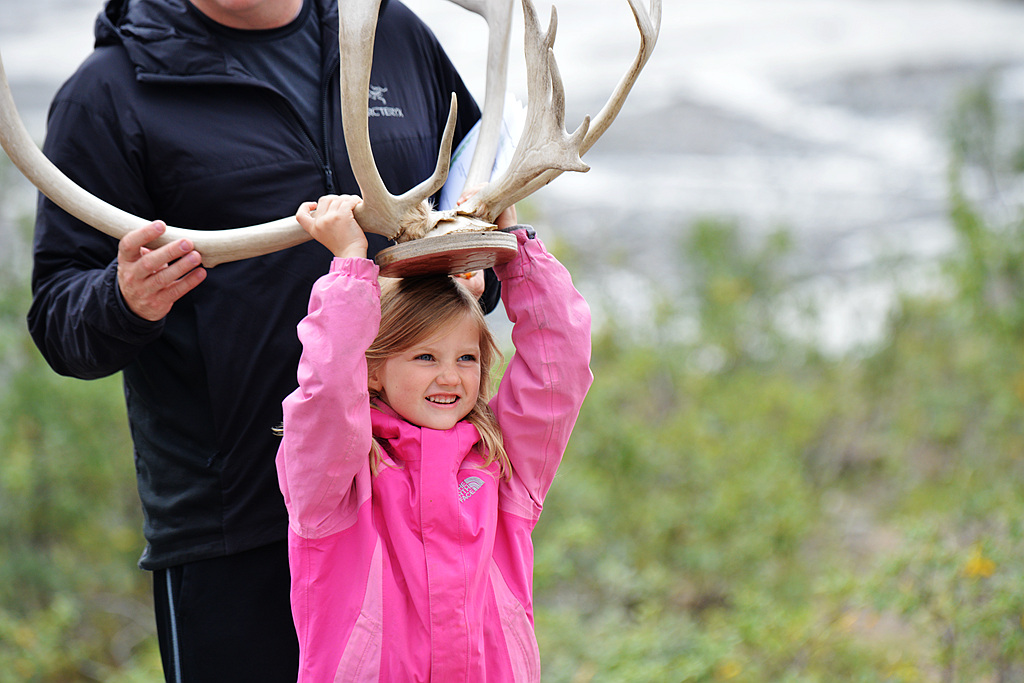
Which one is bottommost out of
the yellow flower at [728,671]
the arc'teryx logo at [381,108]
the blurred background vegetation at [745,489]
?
the yellow flower at [728,671]

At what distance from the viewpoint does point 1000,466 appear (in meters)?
4.86

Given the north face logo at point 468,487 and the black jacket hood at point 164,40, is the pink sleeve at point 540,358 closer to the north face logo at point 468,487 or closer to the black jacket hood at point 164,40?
the north face logo at point 468,487

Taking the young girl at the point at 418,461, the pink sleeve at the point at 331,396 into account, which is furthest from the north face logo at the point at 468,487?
the pink sleeve at the point at 331,396

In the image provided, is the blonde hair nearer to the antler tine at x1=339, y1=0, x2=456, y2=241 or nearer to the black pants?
the antler tine at x1=339, y1=0, x2=456, y2=241

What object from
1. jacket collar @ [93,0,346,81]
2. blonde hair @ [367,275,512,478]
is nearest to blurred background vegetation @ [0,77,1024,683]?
blonde hair @ [367,275,512,478]

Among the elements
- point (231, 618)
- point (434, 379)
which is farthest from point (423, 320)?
point (231, 618)

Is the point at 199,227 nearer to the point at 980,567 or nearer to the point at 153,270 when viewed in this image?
the point at 153,270

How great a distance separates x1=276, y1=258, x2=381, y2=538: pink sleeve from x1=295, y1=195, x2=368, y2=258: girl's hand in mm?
35

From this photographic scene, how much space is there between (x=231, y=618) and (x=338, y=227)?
68 cm

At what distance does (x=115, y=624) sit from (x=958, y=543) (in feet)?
10.9

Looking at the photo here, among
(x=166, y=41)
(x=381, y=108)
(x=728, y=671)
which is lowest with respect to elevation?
(x=728, y=671)

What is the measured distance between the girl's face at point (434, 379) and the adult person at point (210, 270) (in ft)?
0.69

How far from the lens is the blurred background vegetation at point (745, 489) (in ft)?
10.2

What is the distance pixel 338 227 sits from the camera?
1256 mm
